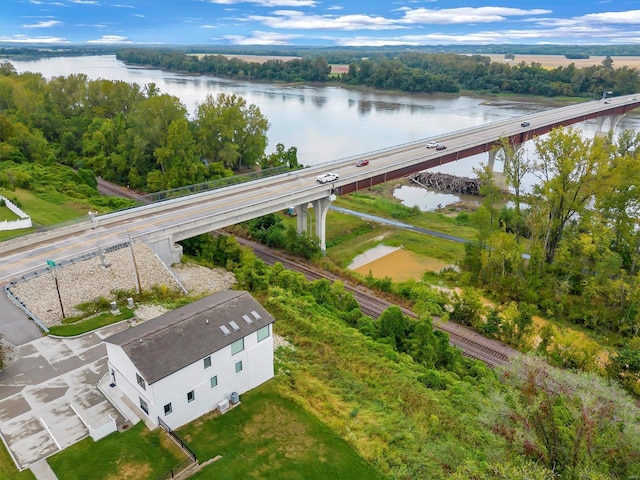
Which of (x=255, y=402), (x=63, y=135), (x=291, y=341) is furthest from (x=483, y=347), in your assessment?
(x=63, y=135)

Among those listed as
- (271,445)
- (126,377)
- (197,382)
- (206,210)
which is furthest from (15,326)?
(206,210)

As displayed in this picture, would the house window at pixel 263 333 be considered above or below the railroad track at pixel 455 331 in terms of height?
above

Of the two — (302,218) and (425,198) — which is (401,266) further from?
(425,198)

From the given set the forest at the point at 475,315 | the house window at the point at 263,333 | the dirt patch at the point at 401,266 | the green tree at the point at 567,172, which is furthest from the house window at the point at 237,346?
the green tree at the point at 567,172

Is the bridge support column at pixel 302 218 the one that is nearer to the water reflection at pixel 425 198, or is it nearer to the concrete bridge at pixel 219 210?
the concrete bridge at pixel 219 210

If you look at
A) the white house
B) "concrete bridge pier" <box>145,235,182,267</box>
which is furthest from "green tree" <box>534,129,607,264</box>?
"concrete bridge pier" <box>145,235,182,267</box>

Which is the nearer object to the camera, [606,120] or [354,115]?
[606,120]

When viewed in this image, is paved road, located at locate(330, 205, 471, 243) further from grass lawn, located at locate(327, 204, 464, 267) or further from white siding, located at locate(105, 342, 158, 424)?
white siding, located at locate(105, 342, 158, 424)
